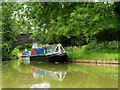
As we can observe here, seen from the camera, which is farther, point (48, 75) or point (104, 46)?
point (104, 46)

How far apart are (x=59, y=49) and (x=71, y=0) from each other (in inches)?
188

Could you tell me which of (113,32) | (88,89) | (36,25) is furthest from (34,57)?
(88,89)

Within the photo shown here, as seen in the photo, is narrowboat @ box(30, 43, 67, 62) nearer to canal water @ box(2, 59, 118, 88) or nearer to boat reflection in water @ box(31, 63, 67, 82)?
boat reflection in water @ box(31, 63, 67, 82)

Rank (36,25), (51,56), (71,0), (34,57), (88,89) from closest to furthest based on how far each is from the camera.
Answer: (88,89) < (71,0) < (51,56) < (36,25) < (34,57)

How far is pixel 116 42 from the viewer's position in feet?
46.9

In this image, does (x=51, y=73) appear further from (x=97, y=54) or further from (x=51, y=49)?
(x=51, y=49)

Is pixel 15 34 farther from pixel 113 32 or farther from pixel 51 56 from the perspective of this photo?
pixel 113 32

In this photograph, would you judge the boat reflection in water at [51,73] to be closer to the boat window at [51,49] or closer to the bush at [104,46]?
the bush at [104,46]

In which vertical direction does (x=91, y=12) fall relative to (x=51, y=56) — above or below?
above

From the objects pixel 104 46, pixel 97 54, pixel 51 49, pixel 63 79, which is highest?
pixel 104 46

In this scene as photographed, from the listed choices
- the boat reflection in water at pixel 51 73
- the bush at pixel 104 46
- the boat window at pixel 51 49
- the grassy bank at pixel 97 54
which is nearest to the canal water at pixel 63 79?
the boat reflection in water at pixel 51 73

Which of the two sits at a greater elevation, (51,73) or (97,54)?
(97,54)

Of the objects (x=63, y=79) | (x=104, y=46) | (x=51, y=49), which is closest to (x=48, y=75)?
(x=63, y=79)

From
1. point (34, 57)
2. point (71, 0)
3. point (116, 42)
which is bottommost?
point (34, 57)
